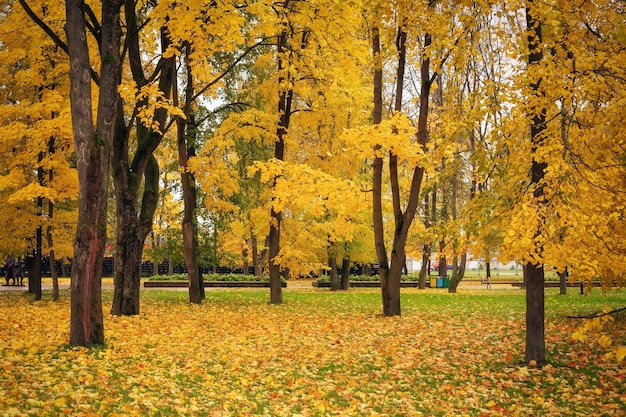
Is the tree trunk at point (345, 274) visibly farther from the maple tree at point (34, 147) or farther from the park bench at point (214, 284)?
the maple tree at point (34, 147)

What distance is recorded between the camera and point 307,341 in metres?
11.7

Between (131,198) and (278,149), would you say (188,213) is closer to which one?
(278,149)

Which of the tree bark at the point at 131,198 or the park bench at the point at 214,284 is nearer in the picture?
the tree bark at the point at 131,198

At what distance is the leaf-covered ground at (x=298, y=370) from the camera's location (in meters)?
6.86

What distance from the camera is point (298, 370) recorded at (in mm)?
9062

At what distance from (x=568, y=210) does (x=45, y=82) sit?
16573mm

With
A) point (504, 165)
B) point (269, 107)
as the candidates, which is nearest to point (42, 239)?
point (269, 107)

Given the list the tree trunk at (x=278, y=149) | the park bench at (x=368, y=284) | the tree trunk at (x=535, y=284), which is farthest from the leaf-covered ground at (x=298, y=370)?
the park bench at (x=368, y=284)

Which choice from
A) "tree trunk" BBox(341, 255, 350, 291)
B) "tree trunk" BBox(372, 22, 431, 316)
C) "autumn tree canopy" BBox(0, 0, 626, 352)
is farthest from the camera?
"tree trunk" BBox(341, 255, 350, 291)

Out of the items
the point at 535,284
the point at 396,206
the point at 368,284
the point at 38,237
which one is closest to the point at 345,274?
the point at 368,284

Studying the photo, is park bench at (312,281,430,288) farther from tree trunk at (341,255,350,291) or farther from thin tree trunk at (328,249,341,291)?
thin tree trunk at (328,249,341,291)

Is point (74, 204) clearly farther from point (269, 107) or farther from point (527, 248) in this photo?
point (527, 248)

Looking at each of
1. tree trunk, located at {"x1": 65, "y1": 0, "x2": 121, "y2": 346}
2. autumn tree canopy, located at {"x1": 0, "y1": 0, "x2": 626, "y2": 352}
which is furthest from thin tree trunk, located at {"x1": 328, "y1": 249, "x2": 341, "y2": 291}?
tree trunk, located at {"x1": 65, "y1": 0, "x2": 121, "y2": 346}

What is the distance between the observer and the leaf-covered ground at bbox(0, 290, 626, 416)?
270 inches
